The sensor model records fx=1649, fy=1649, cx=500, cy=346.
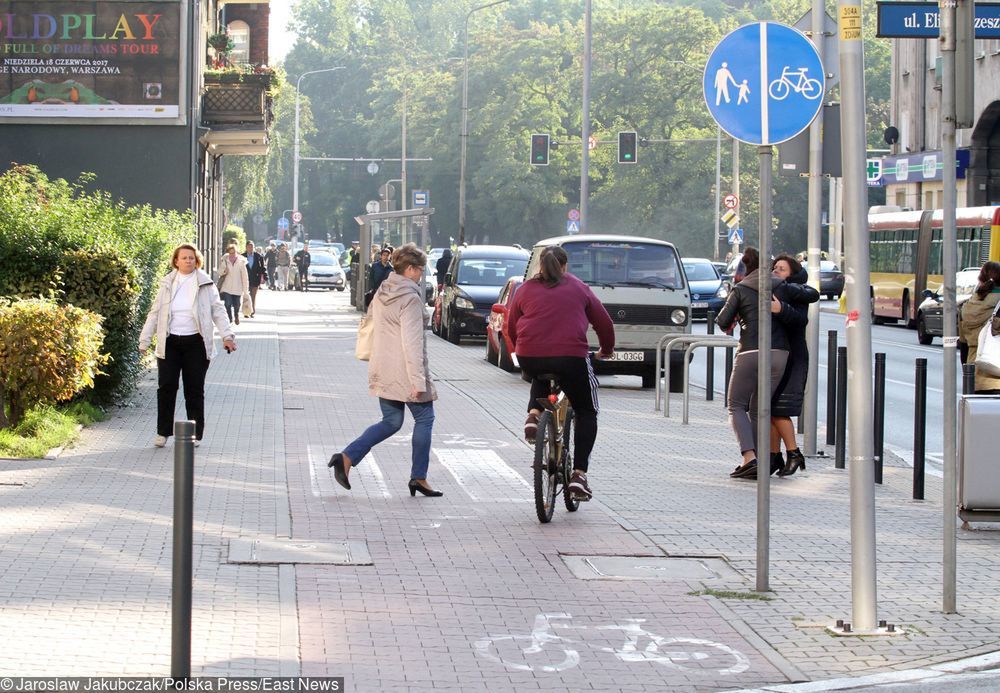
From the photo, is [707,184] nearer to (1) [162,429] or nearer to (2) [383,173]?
(2) [383,173]

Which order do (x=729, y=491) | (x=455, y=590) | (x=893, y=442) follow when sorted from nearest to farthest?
1. (x=455, y=590)
2. (x=729, y=491)
3. (x=893, y=442)

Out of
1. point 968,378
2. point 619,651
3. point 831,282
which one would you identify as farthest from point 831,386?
point 831,282

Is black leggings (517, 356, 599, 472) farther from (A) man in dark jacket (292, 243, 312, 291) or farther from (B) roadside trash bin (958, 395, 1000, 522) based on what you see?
(A) man in dark jacket (292, 243, 312, 291)

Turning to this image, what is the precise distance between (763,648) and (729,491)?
4.66 m

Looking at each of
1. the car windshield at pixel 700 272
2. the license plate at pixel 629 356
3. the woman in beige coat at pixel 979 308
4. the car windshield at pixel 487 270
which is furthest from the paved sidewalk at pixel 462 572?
the car windshield at pixel 700 272

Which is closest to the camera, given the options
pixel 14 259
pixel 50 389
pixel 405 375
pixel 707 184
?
pixel 405 375

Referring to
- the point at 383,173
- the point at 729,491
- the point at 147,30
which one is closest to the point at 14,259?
the point at 729,491

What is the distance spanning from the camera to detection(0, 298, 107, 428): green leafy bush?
12135mm

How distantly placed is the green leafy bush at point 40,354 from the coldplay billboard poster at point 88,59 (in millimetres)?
19759

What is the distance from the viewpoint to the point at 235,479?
11.2 meters

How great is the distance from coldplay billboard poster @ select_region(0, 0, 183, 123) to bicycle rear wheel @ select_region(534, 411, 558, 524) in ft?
76.6

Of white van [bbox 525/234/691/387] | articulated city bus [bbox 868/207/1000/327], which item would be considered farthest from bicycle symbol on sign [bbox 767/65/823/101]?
articulated city bus [bbox 868/207/1000/327]

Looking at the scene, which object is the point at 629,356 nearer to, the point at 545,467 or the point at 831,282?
the point at 545,467

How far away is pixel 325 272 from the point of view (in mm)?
58000
